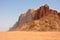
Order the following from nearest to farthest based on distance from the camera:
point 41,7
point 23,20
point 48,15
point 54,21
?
point 54,21, point 48,15, point 41,7, point 23,20

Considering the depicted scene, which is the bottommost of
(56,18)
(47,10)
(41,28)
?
(41,28)

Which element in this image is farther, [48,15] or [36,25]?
[48,15]

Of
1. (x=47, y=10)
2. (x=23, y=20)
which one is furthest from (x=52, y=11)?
(x=23, y=20)

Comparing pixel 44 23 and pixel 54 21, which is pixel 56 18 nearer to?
pixel 54 21

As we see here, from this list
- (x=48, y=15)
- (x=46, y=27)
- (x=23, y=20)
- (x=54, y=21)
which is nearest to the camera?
(x=46, y=27)

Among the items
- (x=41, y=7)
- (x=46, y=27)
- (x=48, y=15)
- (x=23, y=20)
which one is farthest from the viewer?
(x=23, y=20)

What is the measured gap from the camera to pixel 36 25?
78375 millimetres

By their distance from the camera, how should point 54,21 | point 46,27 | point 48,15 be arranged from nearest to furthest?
1. point 46,27
2. point 54,21
3. point 48,15

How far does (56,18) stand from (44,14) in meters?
10.2

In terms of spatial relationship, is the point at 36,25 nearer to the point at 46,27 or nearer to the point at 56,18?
the point at 46,27

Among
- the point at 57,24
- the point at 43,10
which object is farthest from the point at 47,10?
the point at 57,24

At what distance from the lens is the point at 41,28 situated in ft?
244

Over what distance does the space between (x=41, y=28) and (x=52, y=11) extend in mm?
20348

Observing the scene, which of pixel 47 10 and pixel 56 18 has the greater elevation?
pixel 47 10
